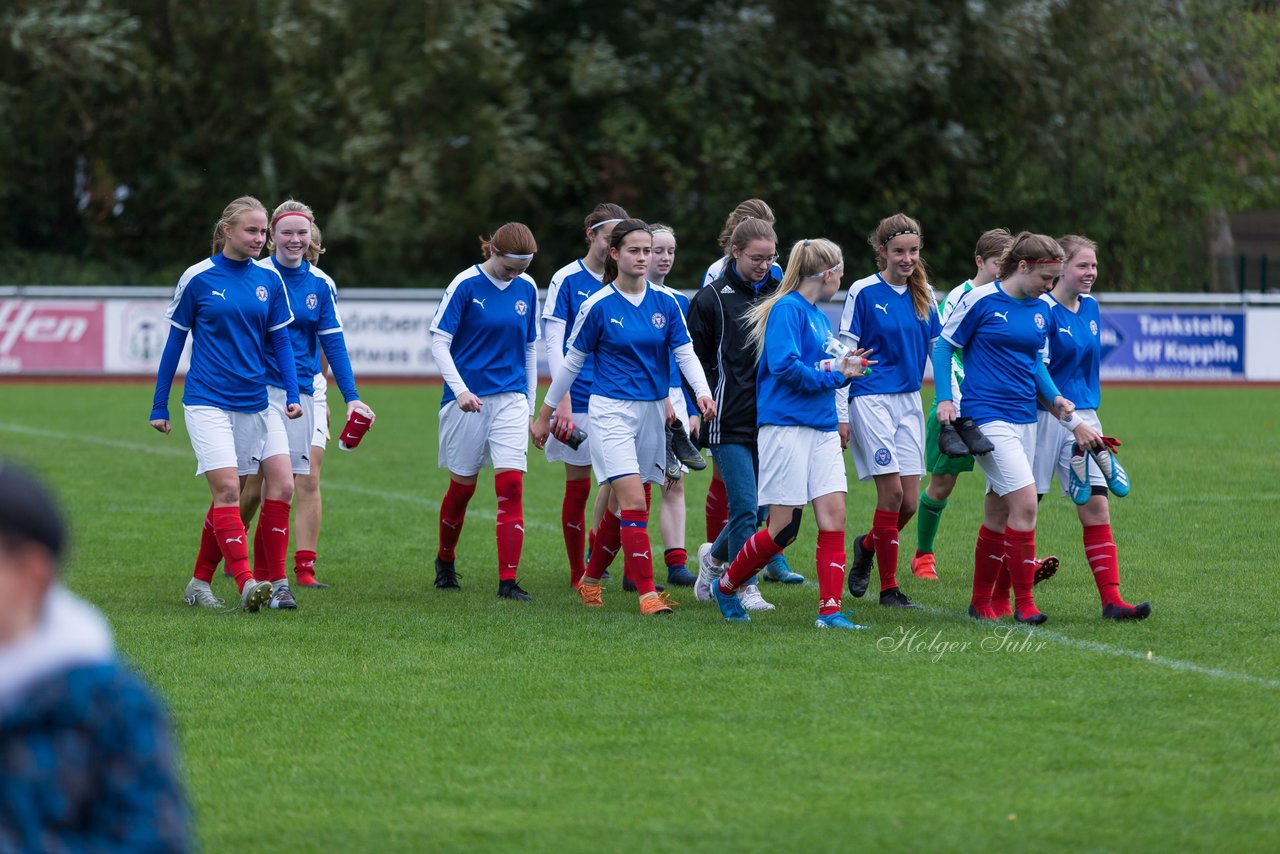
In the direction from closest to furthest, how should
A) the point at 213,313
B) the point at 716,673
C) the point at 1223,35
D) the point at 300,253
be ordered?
the point at 716,673
the point at 213,313
the point at 300,253
the point at 1223,35

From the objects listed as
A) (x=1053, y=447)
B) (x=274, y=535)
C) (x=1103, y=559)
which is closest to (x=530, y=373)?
(x=274, y=535)

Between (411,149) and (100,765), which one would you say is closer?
(100,765)

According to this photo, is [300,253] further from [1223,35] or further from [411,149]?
[1223,35]

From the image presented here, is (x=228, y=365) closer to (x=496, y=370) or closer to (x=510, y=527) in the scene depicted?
(x=496, y=370)

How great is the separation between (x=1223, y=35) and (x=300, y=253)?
3316cm

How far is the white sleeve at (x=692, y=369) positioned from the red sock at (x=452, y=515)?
157cm

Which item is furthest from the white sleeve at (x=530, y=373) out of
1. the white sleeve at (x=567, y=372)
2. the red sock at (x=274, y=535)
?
the red sock at (x=274, y=535)

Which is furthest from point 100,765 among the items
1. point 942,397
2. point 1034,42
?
point 1034,42

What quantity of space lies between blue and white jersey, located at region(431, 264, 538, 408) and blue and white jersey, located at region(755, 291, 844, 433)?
175 centimetres

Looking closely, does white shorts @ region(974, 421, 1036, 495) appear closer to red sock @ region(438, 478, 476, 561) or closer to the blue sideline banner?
red sock @ region(438, 478, 476, 561)

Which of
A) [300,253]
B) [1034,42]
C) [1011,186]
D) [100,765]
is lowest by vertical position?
[100,765]

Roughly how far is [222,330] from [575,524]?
2.30 meters

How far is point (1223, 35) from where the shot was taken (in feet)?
123

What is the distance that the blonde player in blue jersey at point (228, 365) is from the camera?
833 centimetres
